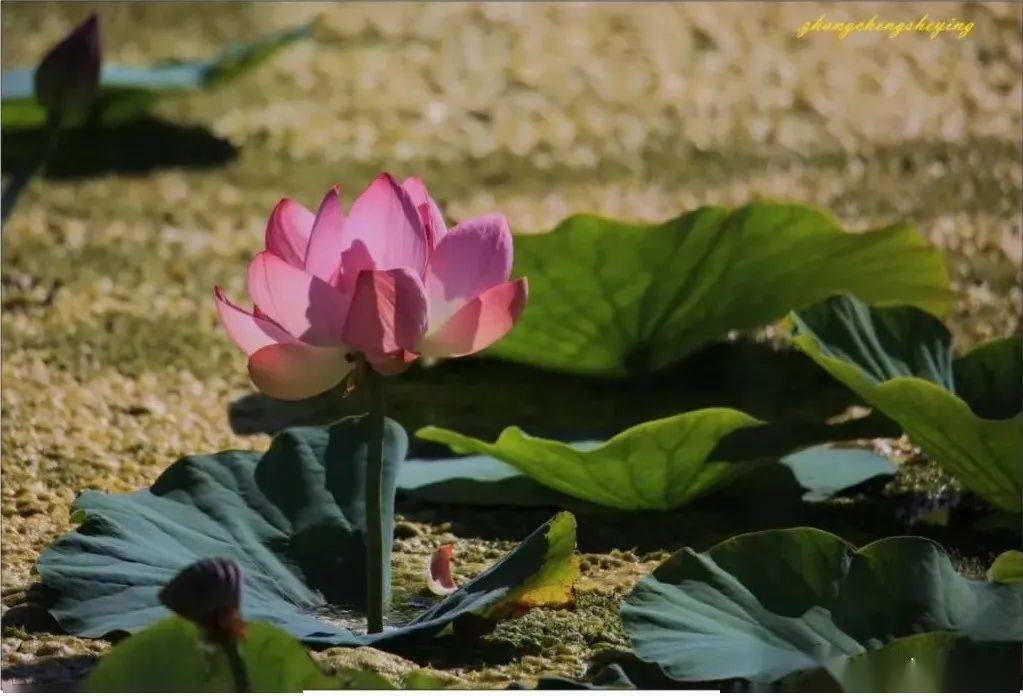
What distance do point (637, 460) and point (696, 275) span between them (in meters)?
→ 0.37

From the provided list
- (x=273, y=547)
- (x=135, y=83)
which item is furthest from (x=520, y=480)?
(x=135, y=83)

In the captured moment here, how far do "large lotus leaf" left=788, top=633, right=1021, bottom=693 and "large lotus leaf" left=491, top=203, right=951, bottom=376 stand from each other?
2.13 feet

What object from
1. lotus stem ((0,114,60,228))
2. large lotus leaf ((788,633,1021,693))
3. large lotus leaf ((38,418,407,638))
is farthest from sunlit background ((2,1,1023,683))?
large lotus leaf ((788,633,1021,693))

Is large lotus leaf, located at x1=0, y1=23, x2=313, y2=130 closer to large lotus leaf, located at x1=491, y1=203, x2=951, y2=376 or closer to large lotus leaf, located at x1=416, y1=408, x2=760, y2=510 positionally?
large lotus leaf, located at x1=491, y1=203, x2=951, y2=376

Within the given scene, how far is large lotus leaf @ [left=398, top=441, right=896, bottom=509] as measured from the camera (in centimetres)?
130

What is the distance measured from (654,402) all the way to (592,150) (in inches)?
38.2

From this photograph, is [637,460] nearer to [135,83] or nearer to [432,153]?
[432,153]

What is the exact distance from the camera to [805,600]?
3.11ft

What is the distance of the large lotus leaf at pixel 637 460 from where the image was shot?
115cm

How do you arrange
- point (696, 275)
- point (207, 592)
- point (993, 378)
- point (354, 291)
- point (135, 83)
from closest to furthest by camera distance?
point (207, 592)
point (354, 291)
point (993, 378)
point (696, 275)
point (135, 83)

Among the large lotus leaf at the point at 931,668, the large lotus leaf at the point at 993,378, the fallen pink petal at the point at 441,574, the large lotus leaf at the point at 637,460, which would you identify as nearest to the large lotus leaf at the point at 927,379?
the large lotus leaf at the point at 993,378

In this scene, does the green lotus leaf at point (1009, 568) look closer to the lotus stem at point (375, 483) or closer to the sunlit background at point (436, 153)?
the lotus stem at point (375, 483)

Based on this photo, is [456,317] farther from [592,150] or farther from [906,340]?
[592,150]

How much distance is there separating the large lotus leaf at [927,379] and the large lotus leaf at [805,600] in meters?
0.17
